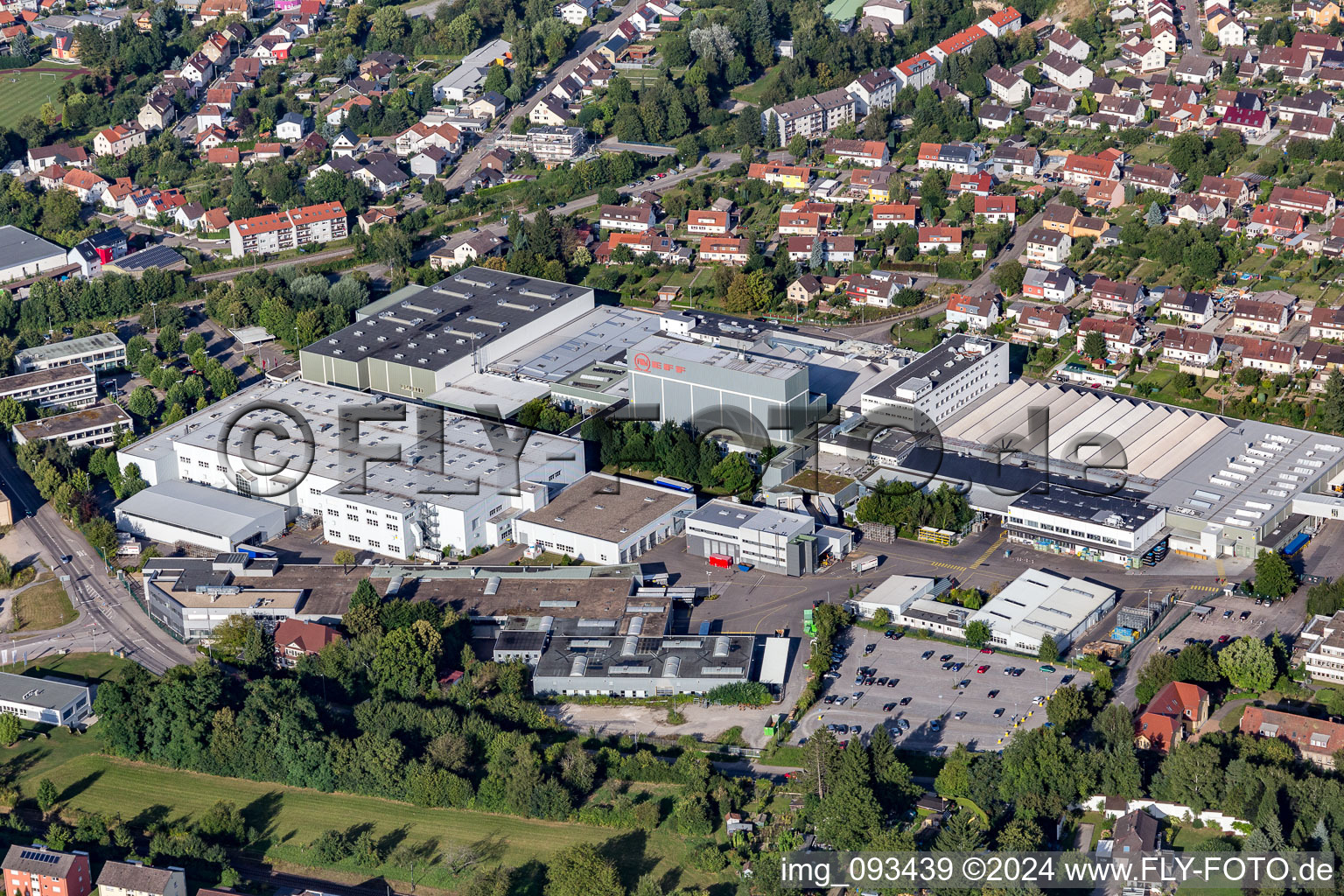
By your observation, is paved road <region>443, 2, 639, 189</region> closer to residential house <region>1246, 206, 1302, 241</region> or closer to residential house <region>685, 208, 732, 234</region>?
residential house <region>685, 208, 732, 234</region>

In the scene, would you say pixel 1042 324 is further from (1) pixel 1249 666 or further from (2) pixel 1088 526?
(1) pixel 1249 666

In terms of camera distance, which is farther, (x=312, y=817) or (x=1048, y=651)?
(x=1048, y=651)

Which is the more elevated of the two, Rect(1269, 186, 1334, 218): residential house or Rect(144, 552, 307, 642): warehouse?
Rect(1269, 186, 1334, 218): residential house

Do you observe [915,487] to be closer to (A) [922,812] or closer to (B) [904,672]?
(B) [904,672]

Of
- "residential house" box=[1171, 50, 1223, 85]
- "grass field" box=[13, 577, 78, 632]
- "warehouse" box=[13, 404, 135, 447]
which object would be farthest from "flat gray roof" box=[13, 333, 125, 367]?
"residential house" box=[1171, 50, 1223, 85]

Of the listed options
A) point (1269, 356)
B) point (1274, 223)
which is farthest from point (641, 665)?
point (1274, 223)

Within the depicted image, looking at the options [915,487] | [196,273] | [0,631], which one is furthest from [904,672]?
[196,273]
